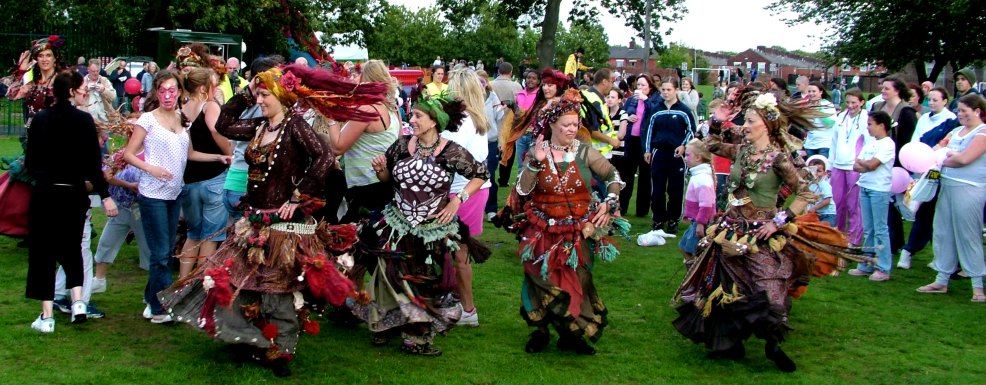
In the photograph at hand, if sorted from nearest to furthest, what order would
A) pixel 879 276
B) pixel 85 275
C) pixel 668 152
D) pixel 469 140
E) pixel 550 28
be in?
pixel 85 275 → pixel 469 140 → pixel 879 276 → pixel 668 152 → pixel 550 28

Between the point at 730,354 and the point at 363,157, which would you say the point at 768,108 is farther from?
the point at 363,157

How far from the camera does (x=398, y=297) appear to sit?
248 inches

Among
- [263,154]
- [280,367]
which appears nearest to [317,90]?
[263,154]

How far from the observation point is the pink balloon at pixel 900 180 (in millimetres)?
9609

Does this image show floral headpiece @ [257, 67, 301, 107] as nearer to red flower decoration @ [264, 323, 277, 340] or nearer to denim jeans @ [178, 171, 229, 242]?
denim jeans @ [178, 171, 229, 242]

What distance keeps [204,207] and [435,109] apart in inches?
77.3

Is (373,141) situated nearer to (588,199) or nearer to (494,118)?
(588,199)

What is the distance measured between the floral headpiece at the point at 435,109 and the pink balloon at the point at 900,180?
5336mm

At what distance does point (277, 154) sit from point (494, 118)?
6760 millimetres

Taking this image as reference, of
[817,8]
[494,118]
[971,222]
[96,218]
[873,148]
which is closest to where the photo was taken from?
[971,222]

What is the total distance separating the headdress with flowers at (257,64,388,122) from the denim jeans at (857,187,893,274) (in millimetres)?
5503

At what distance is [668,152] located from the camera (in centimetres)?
1139

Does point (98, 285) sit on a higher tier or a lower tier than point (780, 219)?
lower

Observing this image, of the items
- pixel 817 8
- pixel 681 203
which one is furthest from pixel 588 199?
pixel 817 8
